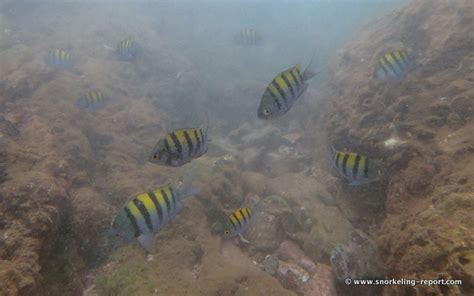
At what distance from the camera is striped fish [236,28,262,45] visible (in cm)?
836

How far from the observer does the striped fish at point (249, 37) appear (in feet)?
27.4

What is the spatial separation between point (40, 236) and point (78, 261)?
2.74 feet

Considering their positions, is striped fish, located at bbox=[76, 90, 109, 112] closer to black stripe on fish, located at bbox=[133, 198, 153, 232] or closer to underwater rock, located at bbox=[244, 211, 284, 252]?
underwater rock, located at bbox=[244, 211, 284, 252]

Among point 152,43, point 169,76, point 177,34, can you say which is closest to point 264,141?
point 169,76

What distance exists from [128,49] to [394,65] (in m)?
5.35

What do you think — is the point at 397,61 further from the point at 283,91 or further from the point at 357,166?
the point at 283,91

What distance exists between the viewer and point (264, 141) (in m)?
11.6

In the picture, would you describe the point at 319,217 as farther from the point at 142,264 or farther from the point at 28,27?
the point at 28,27

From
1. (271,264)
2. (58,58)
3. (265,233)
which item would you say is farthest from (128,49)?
(271,264)

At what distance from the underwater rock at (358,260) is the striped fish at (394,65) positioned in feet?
8.89

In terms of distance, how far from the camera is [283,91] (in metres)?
3.11

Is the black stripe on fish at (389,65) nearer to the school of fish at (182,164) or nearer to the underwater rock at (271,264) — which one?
the school of fish at (182,164)

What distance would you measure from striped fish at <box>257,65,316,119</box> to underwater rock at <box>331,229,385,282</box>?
2823 millimetres

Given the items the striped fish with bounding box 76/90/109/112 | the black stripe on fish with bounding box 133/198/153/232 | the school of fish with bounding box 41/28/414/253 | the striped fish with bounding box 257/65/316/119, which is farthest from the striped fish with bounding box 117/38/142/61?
the black stripe on fish with bounding box 133/198/153/232
